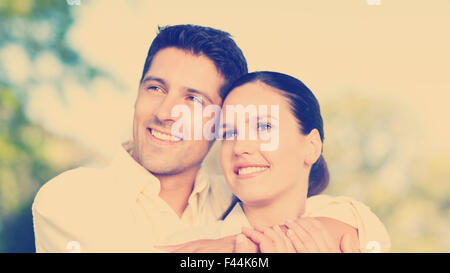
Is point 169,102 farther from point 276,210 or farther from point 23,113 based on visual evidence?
point 23,113

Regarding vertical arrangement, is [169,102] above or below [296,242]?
above

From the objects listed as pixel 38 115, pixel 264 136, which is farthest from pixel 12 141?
pixel 264 136

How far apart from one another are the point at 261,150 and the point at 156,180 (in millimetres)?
581

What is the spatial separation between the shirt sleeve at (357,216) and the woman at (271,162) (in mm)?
36

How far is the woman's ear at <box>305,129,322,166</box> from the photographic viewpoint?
219 cm

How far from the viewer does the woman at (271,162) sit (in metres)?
2.04

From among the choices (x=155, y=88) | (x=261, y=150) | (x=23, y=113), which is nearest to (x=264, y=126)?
(x=261, y=150)

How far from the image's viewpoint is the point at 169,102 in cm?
222

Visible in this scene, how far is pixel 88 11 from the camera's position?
2.49m

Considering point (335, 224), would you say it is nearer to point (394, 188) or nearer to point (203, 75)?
point (394, 188)

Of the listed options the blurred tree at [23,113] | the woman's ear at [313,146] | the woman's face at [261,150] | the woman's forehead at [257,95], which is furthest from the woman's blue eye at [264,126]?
the blurred tree at [23,113]

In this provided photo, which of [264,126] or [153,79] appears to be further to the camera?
[153,79]

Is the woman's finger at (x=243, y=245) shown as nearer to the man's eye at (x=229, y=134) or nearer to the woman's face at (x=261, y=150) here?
the woman's face at (x=261, y=150)
